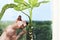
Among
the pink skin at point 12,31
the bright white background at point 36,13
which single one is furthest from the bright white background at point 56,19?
the pink skin at point 12,31

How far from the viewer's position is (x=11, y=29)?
1411 mm

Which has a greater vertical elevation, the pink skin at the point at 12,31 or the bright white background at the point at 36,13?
the bright white background at the point at 36,13

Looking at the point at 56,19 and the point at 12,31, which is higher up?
the point at 56,19

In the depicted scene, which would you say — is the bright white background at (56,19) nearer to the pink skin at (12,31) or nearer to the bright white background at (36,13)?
the bright white background at (36,13)

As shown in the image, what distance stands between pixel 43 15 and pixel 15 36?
0.32m

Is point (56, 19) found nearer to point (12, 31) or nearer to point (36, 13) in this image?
point (36, 13)

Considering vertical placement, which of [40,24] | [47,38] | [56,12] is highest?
[56,12]

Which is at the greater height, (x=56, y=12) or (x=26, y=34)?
(x=56, y=12)

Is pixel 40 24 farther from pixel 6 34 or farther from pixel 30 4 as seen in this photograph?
pixel 6 34

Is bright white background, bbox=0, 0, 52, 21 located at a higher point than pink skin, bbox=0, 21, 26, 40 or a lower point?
higher

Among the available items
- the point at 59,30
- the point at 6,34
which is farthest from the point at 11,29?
the point at 59,30

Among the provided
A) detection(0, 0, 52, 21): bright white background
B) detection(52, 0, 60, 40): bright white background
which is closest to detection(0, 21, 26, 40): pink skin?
detection(0, 0, 52, 21): bright white background

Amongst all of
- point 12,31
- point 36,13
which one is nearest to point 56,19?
point 36,13

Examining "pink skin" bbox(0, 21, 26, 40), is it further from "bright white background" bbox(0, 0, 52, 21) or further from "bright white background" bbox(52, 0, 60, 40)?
"bright white background" bbox(52, 0, 60, 40)
